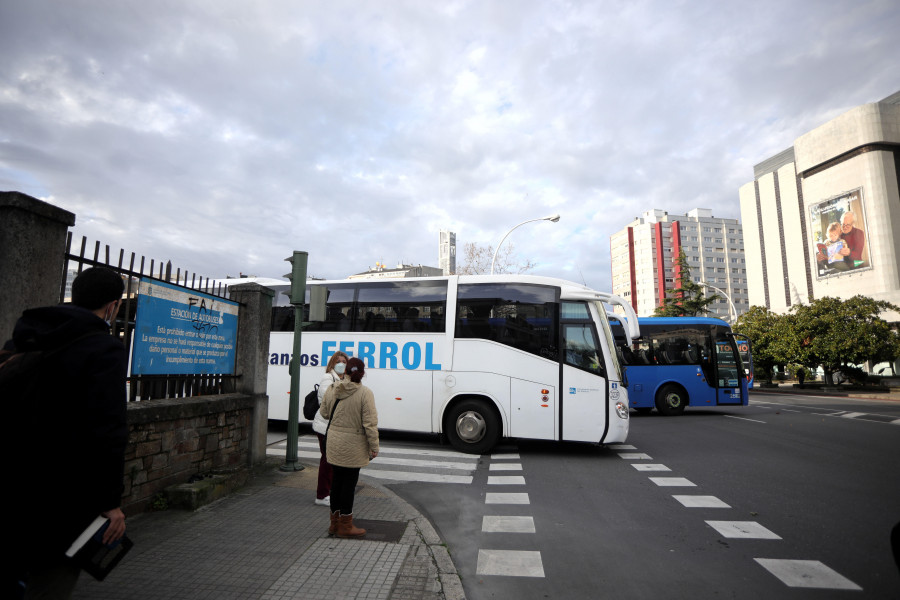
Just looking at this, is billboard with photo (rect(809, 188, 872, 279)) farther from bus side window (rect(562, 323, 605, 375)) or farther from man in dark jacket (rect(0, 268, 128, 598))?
man in dark jacket (rect(0, 268, 128, 598))

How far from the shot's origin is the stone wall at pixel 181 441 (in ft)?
16.1

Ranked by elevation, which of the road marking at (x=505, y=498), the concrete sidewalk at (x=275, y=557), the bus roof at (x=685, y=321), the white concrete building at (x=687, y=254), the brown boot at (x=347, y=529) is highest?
the white concrete building at (x=687, y=254)

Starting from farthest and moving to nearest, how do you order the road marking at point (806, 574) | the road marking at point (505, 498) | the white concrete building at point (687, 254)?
the white concrete building at point (687, 254), the road marking at point (505, 498), the road marking at point (806, 574)

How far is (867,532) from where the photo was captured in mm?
4945

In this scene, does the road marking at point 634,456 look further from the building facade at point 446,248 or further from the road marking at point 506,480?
the building facade at point 446,248

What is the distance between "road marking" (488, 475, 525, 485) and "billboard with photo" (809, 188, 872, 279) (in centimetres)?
7020

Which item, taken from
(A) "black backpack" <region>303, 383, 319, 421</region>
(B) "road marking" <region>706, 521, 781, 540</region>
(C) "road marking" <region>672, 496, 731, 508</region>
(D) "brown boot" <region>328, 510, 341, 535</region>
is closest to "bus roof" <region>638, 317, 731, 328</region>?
(C) "road marking" <region>672, 496, 731, 508</region>

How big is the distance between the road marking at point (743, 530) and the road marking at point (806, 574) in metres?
0.61

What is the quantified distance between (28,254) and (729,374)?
18280 millimetres

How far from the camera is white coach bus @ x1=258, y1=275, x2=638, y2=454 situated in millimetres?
9117

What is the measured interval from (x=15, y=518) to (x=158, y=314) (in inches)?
162

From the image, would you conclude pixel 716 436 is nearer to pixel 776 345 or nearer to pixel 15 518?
pixel 15 518

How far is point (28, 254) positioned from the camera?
403 centimetres

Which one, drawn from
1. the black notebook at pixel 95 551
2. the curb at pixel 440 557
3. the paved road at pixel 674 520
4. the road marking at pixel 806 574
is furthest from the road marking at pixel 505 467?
the black notebook at pixel 95 551
